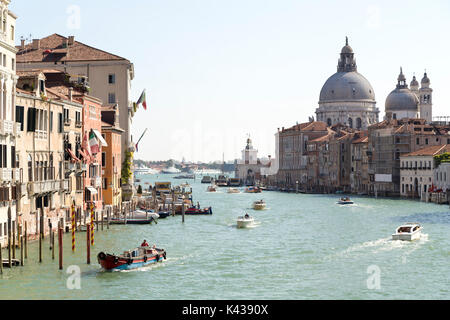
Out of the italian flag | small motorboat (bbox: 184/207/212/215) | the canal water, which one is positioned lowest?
the canal water

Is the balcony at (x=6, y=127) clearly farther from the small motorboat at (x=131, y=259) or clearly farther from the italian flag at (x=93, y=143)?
the italian flag at (x=93, y=143)

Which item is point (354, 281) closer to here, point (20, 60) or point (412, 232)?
point (412, 232)

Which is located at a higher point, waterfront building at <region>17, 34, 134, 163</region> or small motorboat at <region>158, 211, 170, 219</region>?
waterfront building at <region>17, 34, 134, 163</region>

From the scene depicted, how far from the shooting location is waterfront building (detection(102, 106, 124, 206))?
156 feet

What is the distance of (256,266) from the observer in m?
28.9

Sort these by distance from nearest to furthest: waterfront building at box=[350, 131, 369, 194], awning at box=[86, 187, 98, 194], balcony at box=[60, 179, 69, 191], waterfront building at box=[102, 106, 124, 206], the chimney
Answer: balcony at box=[60, 179, 69, 191] < awning at box=[86, 187, 98, 194] < waterfront building at box=[102, 106, 124, 206] < the chimney < waterfront building at box=[350, 131, 369, 194]

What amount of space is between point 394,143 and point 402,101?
4455 centimetres

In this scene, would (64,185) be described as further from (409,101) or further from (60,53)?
(409,101)

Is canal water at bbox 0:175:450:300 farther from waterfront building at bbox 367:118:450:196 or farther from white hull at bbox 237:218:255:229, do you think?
waterfront building at bbox 367:118:450:196

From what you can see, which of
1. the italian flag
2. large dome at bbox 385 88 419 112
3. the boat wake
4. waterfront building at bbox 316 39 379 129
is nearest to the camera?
the boat wake

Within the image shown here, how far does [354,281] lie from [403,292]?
1.97m

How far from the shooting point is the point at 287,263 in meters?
29.9

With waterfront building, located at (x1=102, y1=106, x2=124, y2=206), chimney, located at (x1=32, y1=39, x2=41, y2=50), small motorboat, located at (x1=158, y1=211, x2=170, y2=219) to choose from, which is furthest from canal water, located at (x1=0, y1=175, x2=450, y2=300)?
chimney, located at (x1=32, y1=39, x2=41, y2=50)
